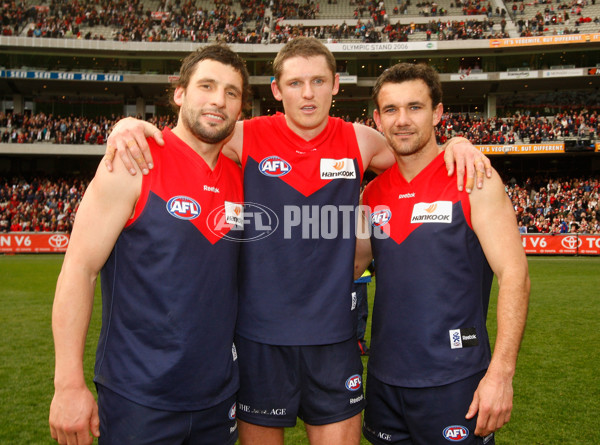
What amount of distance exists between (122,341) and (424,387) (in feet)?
5.77

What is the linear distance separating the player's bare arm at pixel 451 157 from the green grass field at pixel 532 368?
3.05 m

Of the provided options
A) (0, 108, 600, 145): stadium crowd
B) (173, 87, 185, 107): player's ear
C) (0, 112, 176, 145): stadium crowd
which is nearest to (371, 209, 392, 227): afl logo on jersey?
(173, 87, 185, 107): player's ear

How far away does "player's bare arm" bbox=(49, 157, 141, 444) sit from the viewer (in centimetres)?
257

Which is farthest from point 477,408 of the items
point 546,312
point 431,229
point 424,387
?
point 546,312

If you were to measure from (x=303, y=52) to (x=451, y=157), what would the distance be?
3.94 ft

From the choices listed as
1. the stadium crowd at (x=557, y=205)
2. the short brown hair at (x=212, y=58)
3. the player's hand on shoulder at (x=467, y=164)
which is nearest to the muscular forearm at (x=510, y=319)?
the player's hand on shoulder at (x=467, y=164)

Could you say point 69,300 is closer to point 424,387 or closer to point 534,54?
point 424,387

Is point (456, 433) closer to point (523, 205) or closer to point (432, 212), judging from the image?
point (432, 212)

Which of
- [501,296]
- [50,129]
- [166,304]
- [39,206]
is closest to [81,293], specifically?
[166,304]

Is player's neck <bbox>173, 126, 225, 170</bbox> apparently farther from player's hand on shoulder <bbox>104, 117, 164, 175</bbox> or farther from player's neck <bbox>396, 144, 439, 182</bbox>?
player's neck <bbox>396, 144, 439, 182</bbox>

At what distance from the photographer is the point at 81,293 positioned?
104 inches

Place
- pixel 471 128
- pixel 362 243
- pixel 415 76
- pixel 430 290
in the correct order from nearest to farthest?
pixel 430 290
pixel 415 76
pixel 362 243
pixel 471 128

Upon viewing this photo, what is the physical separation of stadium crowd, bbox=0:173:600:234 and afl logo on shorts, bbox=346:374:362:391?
24501 millimetres

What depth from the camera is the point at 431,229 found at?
3238 millimetres
